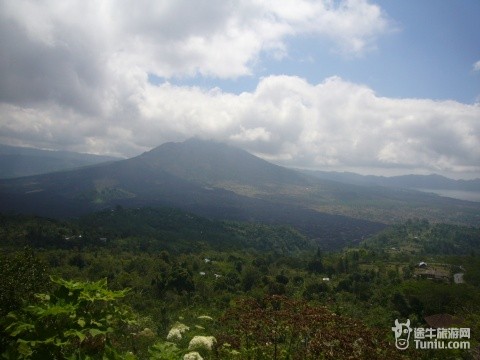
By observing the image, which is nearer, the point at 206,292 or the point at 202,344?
the point at 202,344

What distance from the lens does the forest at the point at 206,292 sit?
378cm

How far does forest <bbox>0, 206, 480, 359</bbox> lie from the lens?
3.78 m

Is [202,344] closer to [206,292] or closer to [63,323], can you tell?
[63,323]

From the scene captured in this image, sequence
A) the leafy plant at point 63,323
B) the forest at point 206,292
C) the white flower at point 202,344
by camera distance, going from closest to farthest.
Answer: the leafy plant at point 63,323 < the forest at point 206,292 < the white flower at point 202,344

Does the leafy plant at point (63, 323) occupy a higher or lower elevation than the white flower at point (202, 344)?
higher

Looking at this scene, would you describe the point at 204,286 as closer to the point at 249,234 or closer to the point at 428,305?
the point at 428,305

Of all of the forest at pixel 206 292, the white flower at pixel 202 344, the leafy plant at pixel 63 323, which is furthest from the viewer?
the white flower at pixel 202 344

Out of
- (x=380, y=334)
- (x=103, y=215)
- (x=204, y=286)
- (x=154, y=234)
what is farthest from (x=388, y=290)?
(x=103, y=215)

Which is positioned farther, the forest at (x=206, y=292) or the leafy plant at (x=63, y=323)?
the forest at (x=206, y=292)

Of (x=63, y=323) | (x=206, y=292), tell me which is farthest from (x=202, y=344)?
(x=206, y=292)

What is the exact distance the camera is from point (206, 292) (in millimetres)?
55219

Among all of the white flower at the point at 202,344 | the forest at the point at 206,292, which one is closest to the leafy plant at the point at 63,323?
the forest at the point at 206,292

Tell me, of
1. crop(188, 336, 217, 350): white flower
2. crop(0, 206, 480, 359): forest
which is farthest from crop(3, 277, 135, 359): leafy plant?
crop(188, 336, 217, 350): white flower

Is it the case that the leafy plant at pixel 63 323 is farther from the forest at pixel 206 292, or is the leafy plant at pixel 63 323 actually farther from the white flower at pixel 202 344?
the white flower at pixel 202 344
